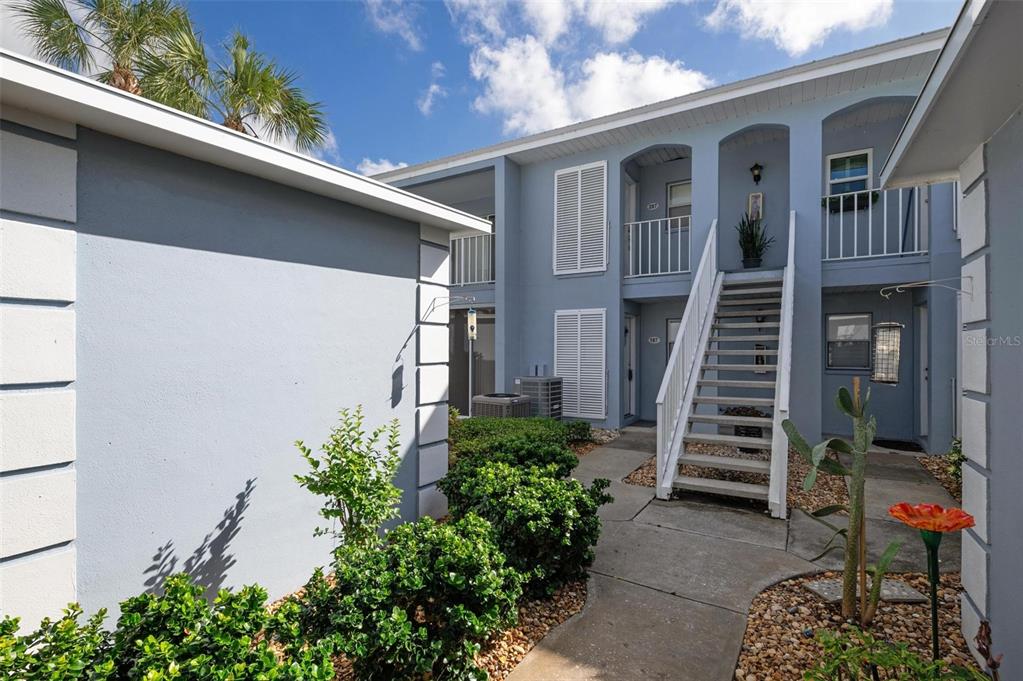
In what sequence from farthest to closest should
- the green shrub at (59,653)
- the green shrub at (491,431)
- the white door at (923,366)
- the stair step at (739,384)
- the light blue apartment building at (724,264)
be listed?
1. the white door at (923,366)
2. the light blue apartment building at (724,264)
3. the green shrub at (491,431)
4. the stair step at (739,384)
5. the green shrub at (59,653)

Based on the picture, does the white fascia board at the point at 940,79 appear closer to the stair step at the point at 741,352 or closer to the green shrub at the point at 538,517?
the green shrub at the point at 538,517

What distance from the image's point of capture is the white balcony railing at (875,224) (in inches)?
262

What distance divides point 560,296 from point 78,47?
26.1ft

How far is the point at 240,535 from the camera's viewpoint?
2.80 meters

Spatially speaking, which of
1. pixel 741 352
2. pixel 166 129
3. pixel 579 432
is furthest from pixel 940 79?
pixel 579 432

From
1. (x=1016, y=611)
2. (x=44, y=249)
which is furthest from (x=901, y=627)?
(x=44, y=249)

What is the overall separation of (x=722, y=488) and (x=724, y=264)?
5195 millimetres

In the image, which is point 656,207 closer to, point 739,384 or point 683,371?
point 683,371

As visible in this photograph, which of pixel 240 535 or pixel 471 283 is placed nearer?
pixel 240 535

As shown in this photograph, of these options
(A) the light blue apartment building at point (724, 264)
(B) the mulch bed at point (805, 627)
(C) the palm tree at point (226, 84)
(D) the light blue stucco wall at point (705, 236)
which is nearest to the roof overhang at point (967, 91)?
(A) the light blue apartment building at point (724, 264)

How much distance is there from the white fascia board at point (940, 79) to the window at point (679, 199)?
6363 millimetres

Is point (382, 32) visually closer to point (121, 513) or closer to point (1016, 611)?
point (121, 513)

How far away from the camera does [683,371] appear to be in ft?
18.2

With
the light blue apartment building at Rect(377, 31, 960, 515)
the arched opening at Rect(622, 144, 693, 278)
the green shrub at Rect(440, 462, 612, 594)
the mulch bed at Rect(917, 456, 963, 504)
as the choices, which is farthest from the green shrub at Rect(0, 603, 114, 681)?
the arched opening at Rect(622, 144, 693, 278)
